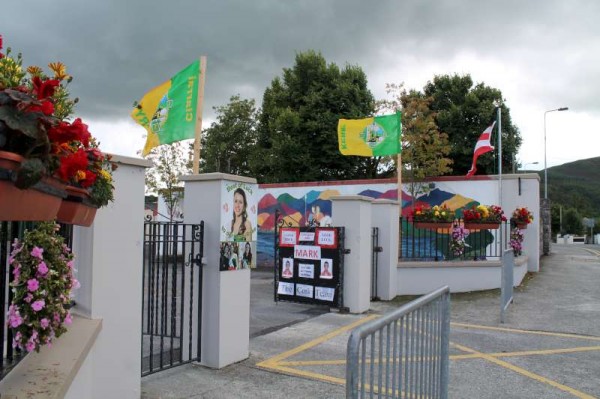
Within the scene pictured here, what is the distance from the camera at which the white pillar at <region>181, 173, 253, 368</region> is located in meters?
5.67

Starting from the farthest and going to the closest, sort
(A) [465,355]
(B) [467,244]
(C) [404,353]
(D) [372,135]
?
(B) [467,244] → (D) [372,135] → (A) [465,355] → (C) [404,353]

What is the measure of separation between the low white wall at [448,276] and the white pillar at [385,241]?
25.7 inches

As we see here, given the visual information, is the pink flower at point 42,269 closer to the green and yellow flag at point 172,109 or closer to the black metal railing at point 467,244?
the green and yellow flag at point 172,109

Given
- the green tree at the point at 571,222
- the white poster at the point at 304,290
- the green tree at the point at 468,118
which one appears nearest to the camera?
the white poster at the point at 304,290

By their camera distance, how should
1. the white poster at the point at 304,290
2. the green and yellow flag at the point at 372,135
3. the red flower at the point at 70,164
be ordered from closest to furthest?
the red flower at the point at 70,164
the white poster at the point at 304,290
the green and yellow flag at the point at 372,135

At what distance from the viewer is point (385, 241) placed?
1082 centimetres

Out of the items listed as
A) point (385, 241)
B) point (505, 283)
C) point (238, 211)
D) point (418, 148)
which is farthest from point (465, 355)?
point (418, 148)

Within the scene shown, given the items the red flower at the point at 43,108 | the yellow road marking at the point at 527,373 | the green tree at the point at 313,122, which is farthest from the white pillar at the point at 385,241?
the green tree at the point at 313,122

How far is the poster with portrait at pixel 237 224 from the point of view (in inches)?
225

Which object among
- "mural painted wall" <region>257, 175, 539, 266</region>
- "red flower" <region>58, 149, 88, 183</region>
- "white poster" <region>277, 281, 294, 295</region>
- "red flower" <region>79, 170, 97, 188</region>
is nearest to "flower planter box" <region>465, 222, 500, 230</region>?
"mural painted wall" <region>257, 175, 539, 266</region>

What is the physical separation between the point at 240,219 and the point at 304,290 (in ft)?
13.4

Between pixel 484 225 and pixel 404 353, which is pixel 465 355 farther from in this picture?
pixel 484 225

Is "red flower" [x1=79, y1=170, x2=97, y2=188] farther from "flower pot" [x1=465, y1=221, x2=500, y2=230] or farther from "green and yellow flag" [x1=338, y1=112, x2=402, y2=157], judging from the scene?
"flower pot" [x1=465, y1=221, x2=500, y2=230]

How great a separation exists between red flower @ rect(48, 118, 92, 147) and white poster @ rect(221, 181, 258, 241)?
3732 mm
